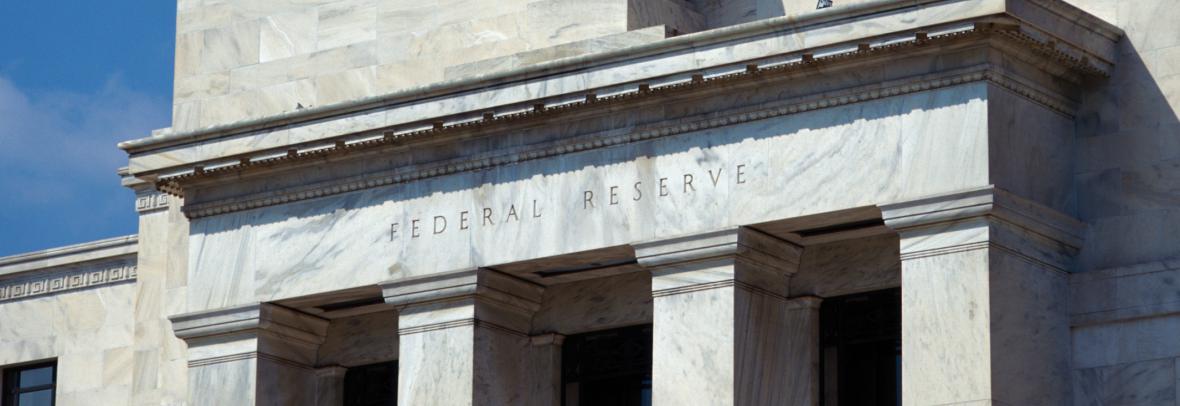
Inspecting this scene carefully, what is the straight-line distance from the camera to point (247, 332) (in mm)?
44406

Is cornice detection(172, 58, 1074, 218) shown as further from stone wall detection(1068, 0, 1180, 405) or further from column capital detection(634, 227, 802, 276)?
column capital detection(634, 227, 802, 276)

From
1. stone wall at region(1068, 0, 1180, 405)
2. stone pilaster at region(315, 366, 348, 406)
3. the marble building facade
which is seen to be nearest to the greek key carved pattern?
the marble building facade

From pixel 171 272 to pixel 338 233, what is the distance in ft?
15.7

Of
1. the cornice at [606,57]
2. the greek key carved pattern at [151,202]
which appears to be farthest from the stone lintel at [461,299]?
the greek key carved pattern at [151,202]

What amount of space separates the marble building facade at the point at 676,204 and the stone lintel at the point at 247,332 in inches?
1.7

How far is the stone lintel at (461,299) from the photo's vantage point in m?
42.2

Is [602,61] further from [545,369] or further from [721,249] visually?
[545,369]

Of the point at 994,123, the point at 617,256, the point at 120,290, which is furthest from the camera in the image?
the point at 120,290

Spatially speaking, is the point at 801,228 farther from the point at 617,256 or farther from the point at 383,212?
the point at 383,212

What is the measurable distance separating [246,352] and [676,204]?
301 inches

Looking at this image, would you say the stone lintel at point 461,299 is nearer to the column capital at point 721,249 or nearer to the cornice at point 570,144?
the cornice at point 570,144

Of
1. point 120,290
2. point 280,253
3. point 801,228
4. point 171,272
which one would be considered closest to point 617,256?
point 801,228

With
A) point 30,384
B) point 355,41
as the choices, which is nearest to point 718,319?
point 355,41

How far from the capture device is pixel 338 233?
43.7 meters
